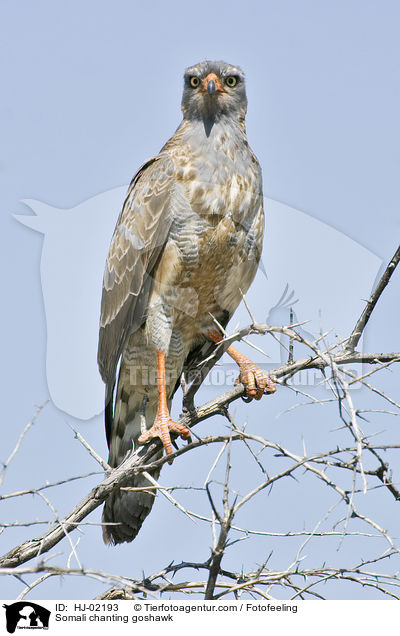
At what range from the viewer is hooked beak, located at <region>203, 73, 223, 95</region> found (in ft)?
19.5

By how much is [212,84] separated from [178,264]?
52.5 inches

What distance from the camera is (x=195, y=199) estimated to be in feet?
18.6

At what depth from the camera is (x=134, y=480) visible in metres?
5.80

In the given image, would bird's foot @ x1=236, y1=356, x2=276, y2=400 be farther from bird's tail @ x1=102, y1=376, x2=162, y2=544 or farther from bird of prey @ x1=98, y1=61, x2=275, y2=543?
bird's tail @ x1=102, y1=376, x2=162, y2=544

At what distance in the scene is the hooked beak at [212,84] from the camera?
5.93 meters

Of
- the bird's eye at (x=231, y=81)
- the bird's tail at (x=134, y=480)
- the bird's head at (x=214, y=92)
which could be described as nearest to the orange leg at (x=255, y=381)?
the bird's tail at (x=134, y=480)

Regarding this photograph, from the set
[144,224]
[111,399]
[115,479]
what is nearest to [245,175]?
[144,224]

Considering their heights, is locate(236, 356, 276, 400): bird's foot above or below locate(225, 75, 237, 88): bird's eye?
below

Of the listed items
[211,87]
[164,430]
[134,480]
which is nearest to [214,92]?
[211,87]

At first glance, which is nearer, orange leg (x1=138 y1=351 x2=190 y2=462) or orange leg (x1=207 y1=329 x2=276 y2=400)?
orange leg (x1=138 y1=351 x2=190 y2=462)
